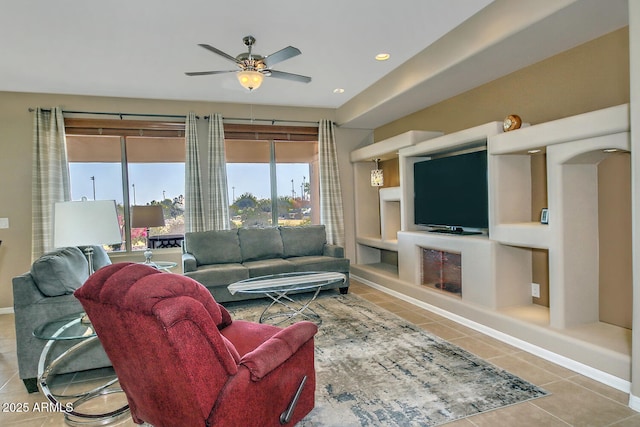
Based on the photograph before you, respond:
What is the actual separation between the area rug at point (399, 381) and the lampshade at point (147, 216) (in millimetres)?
2768

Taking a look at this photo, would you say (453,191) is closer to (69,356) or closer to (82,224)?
(82,224)

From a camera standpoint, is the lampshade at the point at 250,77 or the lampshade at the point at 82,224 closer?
the lampshade at the point at 82,224

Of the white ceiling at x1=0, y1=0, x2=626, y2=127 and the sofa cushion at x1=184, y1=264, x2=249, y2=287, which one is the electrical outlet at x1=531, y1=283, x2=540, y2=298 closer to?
the white ceiling at x1=0, y1=0, x2=626, y2=127

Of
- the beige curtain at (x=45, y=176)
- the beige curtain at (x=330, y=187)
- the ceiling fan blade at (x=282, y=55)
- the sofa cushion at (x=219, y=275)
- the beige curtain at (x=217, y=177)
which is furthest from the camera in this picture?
the beige curtain at (x=330, y=187)

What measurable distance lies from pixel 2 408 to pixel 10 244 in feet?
10.5

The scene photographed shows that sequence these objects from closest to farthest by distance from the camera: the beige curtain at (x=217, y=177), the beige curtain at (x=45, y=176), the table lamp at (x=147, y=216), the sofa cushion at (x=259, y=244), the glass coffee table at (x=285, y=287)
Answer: the glass coffee table at (x=285, y=287) → the beige curtain at (x=45, y=176) → the table lamp at (x=147, y=216) → the sofa cushion at (x=259, y=244) → the beige curtain at (x=217, y=177)

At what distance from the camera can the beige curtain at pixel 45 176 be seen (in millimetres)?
4703

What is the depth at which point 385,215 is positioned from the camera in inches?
217

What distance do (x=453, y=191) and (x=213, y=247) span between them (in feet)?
10.4

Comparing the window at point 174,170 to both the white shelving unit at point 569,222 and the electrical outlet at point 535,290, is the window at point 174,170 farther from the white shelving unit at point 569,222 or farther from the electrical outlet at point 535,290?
the white shelving unit at point 569,222

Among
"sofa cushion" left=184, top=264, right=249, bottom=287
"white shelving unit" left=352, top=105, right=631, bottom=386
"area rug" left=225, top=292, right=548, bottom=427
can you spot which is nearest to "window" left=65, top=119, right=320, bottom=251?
"sofa cushion" left=184, top=264, right=249, bottom=287

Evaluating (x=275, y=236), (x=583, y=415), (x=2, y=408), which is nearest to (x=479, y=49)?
(x=583, y=415)

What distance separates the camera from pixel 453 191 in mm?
4105

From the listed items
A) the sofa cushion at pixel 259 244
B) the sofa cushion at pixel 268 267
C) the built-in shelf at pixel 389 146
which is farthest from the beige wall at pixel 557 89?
the sofa cushion at pixel 259 244
